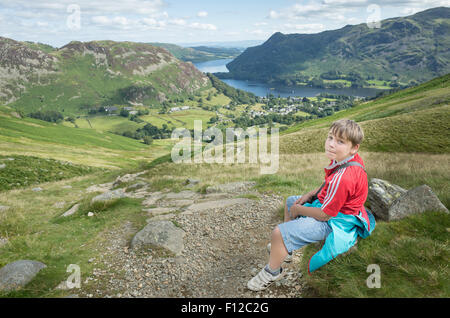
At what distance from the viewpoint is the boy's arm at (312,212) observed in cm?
567

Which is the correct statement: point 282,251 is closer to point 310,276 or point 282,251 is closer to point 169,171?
point 310,276

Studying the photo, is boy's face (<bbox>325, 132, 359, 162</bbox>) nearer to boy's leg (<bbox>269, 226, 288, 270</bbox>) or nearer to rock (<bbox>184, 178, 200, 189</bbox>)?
boy's leg (<bbox>269, 226, 288, 270</bbox>)

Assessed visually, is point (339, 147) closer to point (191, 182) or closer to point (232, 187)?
point (232, 187)

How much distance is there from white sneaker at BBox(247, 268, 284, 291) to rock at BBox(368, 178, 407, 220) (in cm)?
451

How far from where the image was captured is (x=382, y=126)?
36.9 metres

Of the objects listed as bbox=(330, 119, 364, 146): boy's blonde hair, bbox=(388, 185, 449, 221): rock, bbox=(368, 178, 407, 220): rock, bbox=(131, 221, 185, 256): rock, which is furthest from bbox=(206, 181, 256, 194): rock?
bbox=(330, 119, 364, 146): boy's blonde hair

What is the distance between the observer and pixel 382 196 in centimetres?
847

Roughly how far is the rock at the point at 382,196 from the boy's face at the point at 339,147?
12.6 ft

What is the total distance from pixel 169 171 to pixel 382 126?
3068cm

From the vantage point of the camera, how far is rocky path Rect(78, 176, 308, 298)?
266 inches

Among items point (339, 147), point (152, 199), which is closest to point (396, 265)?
point (339, 147)

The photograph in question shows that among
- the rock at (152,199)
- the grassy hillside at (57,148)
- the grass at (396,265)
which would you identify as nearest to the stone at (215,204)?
the rock at (152,199)
